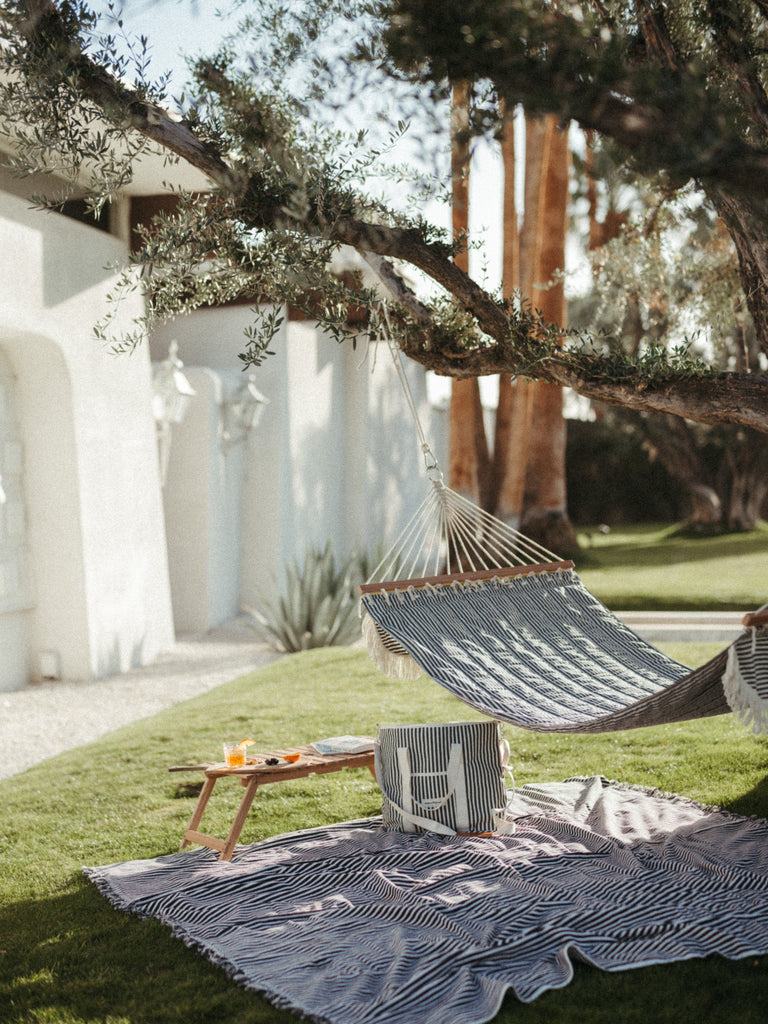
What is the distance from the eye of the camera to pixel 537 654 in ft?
10.8

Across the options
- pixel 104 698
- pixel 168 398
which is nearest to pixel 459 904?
pixel 104 698

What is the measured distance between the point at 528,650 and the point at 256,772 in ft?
3.13

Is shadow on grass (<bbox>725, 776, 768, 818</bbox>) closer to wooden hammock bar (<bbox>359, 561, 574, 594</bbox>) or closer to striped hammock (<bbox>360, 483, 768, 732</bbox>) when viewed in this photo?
striped hammock (<bbox>360, 483, 768, 732</bbox>)

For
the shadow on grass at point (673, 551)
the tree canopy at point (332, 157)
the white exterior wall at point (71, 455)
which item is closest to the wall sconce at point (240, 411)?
the white exterior wall at point (71, 455)

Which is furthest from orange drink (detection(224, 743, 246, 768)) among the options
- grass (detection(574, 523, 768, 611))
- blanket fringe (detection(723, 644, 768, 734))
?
grass (detection(574, 523, 768, 611))

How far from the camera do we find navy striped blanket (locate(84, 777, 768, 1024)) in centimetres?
212

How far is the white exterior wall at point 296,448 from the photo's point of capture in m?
8.22

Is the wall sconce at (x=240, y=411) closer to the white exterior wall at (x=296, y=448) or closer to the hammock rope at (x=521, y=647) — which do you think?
the white exterior wall at (x=296, y=448)

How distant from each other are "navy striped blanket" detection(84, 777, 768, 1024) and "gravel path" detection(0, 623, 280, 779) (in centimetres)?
203

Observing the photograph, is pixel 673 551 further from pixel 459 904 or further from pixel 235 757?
pixel 459 904

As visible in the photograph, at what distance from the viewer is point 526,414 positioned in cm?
1005

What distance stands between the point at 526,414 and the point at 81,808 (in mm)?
7132

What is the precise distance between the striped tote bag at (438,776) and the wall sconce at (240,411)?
16.7 ft

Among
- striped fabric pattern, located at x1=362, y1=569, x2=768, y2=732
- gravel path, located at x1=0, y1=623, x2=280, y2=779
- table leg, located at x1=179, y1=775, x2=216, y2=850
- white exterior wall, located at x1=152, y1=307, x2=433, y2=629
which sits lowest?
gravel path, located at x1=0, y1=623, x2=280, y2=779
